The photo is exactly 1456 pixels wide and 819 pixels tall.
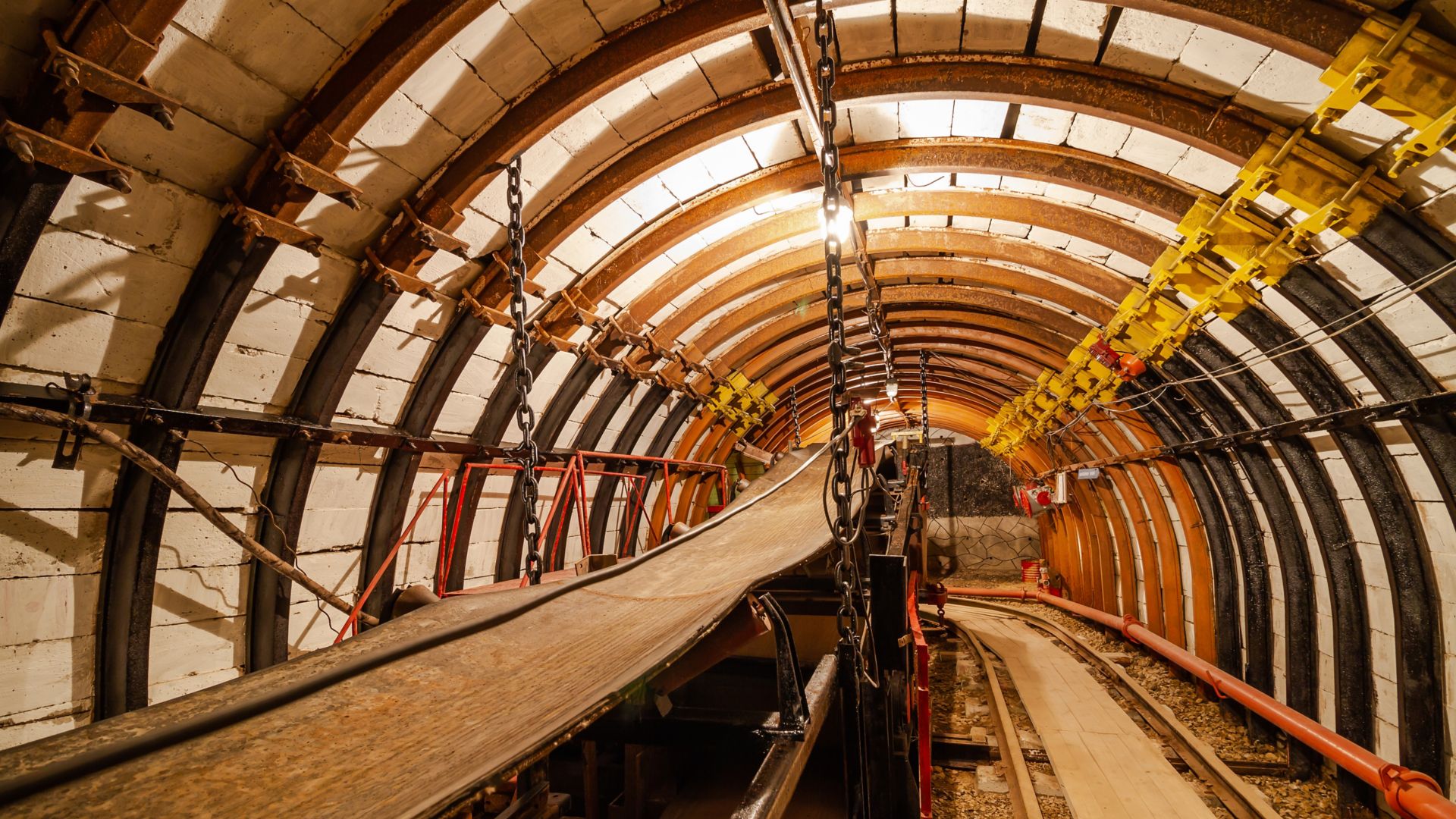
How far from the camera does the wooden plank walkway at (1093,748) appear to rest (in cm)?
571

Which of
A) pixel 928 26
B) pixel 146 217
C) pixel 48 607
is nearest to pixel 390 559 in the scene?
pixel 48 607

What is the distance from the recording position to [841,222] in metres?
4.82

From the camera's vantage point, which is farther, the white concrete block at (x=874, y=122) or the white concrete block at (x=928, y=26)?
the white concrete block at (x=874, y=122)

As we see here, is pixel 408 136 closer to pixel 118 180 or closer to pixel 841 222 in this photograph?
pixel 118 180

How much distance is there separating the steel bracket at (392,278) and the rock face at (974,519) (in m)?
17.4

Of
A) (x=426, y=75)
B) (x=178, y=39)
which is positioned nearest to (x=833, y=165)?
(x=426, y=75)

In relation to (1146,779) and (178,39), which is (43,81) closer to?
(178,39)

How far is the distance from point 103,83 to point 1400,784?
9.32m

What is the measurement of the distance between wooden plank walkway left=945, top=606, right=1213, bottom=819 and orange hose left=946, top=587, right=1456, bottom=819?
1154mm

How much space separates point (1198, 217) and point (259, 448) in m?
A: 7.38

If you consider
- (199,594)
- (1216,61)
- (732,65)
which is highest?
(732,65)

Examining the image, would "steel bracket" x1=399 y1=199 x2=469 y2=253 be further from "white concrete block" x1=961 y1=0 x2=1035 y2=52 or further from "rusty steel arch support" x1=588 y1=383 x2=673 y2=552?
"rusty steel arch support" x1=588 y1=383 x2=673 y2=552

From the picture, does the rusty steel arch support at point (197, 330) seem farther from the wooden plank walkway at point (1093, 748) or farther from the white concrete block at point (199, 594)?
the wooden plank walkway at point (1093, 748)

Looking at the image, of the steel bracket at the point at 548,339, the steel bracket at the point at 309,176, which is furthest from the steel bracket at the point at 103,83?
the steel bracket at the point at 548,339
